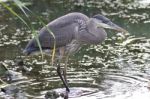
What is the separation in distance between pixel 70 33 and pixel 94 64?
134cm

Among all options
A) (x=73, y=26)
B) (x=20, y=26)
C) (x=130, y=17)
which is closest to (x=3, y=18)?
(x=20, y=26)

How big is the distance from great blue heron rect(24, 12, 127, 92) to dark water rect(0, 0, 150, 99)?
42 centimetres

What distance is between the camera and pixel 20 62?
7879 mm

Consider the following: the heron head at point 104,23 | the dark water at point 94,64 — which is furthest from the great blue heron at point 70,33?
the dark water at point 94,64

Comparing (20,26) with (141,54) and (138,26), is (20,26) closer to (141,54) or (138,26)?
(138,26)

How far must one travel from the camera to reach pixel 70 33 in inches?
260

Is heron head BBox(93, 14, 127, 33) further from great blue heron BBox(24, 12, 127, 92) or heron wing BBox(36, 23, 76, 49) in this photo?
heron wing BBox(36, 23, 76, 49)

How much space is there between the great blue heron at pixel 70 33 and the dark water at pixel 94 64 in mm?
420

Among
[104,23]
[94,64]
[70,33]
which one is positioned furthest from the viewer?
[94,64]

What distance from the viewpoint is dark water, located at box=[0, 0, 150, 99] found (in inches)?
253

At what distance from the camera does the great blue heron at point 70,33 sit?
6.55 m

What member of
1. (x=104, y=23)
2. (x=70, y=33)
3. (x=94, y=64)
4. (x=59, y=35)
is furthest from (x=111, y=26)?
(x=94, y=64)

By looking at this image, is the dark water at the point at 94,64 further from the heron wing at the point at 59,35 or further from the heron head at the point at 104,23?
the heron head at the point at 104,23

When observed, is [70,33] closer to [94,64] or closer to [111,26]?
[111,26]
